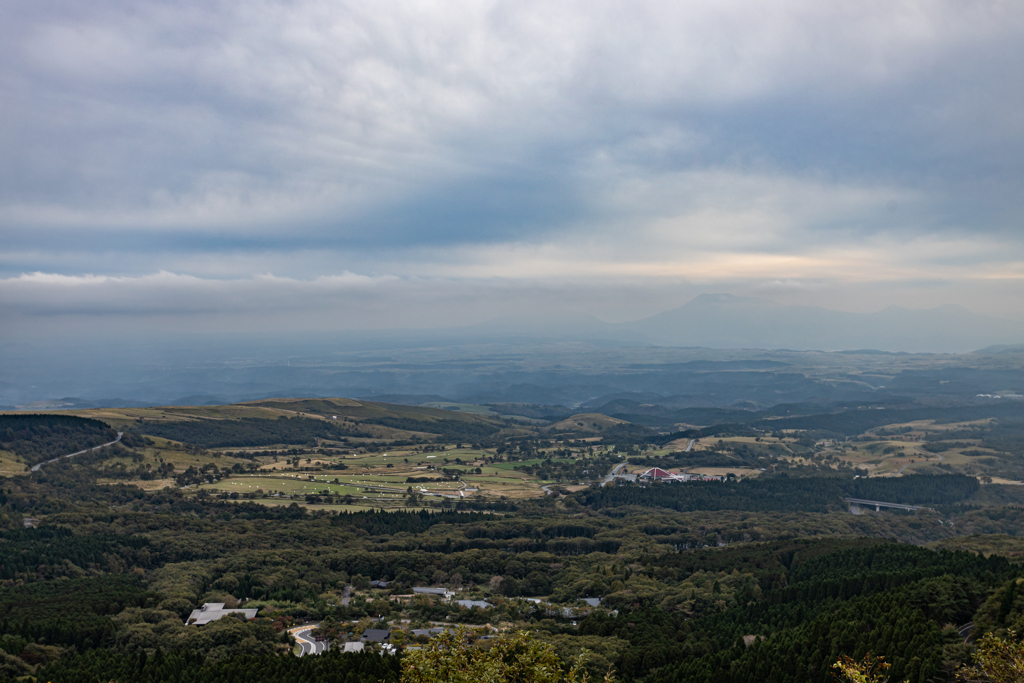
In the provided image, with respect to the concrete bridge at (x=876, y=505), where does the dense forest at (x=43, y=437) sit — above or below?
above

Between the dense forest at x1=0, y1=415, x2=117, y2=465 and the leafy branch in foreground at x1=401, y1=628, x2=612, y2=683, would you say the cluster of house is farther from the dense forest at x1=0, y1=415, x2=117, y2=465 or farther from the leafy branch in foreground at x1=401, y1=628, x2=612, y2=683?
the leafy branch in foreground at x1=401, y1=628, x2=612, y2=683

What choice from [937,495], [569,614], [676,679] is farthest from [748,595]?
[937,495]

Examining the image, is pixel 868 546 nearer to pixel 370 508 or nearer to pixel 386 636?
pixel 386 636

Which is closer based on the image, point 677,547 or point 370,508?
point 677,547

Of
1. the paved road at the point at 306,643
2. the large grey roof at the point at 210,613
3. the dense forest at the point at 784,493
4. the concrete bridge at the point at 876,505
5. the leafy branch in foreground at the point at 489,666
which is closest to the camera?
the leafy branch in foreground at the point at 489,666

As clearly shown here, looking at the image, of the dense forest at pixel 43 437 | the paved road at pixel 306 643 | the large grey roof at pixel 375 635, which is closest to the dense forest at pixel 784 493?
the large grey roof at pixel 375 635

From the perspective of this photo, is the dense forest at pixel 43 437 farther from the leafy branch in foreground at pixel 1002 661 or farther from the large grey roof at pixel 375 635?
the leafy branch in foreground at pixel 1002 661

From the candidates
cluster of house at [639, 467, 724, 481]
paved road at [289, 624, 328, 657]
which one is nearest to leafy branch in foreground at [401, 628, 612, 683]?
paved road at [289, 624, 328, 657]

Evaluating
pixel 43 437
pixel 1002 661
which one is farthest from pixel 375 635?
pixel 43 437
